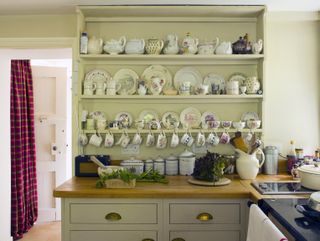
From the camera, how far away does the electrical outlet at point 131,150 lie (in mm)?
2605

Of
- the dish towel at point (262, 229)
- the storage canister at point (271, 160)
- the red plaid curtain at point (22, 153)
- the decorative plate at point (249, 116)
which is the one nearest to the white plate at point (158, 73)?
the decorative plate at point (249, 116)

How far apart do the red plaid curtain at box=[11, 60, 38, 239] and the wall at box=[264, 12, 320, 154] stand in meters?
2.60

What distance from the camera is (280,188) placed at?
2.02 m

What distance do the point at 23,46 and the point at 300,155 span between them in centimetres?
233

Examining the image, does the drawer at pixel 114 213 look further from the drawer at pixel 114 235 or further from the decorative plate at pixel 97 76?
the decorative plate at pixel 97 76

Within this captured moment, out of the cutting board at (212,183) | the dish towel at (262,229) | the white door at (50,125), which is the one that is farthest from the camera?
the white door at (50,125)

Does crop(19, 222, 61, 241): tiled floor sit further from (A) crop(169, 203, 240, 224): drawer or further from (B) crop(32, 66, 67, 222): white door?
(A) crop(169, 203, 240, 224): drawer

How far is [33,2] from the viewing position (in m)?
2.34

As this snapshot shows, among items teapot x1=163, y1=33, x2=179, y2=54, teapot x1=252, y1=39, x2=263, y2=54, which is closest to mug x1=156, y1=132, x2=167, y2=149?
teapot x1=163, y1=33, x2=179, y2=54

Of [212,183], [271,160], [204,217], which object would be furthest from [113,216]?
[271,160]

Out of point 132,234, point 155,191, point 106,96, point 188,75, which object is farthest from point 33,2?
point 132,234

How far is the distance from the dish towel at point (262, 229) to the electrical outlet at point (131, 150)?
1284 millimetres

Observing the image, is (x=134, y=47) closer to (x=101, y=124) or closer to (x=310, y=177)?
(x=101, y=124)

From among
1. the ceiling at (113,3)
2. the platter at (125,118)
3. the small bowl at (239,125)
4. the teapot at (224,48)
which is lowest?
the small bowl at (239,125)
